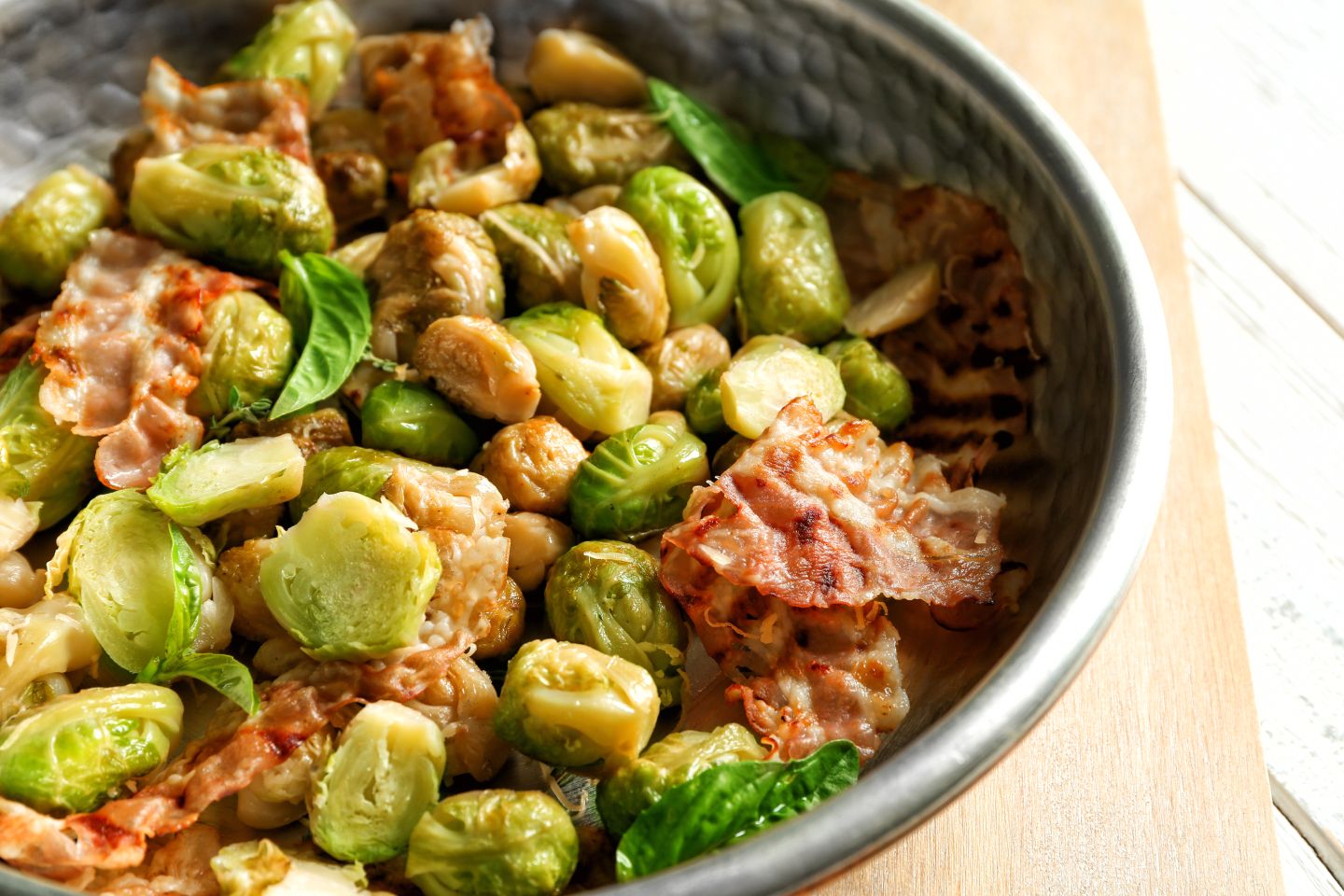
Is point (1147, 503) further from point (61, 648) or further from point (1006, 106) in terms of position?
point (61, 648)

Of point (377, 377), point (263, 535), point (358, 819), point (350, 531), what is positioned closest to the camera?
point (358, 819)

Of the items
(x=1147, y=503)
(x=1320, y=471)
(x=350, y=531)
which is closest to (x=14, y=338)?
(x=350, y=531)

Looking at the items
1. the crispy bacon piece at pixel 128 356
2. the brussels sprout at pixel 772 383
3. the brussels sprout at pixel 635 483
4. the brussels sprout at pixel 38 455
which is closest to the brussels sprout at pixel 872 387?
the brussels sprout at pixel 772 383

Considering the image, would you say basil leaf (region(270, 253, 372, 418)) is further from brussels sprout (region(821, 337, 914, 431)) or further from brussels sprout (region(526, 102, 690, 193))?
brussels sprout (region(821, 337, 914, 431))

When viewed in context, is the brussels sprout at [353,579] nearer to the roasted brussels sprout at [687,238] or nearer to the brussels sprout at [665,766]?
the brussels sprout at [665,766]

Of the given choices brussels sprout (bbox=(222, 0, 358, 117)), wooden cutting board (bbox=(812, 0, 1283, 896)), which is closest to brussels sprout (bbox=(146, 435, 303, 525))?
brussels sprout (bbox=(222, 0, 358, 117))

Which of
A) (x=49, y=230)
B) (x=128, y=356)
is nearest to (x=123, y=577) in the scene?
(x=128, y=356)
